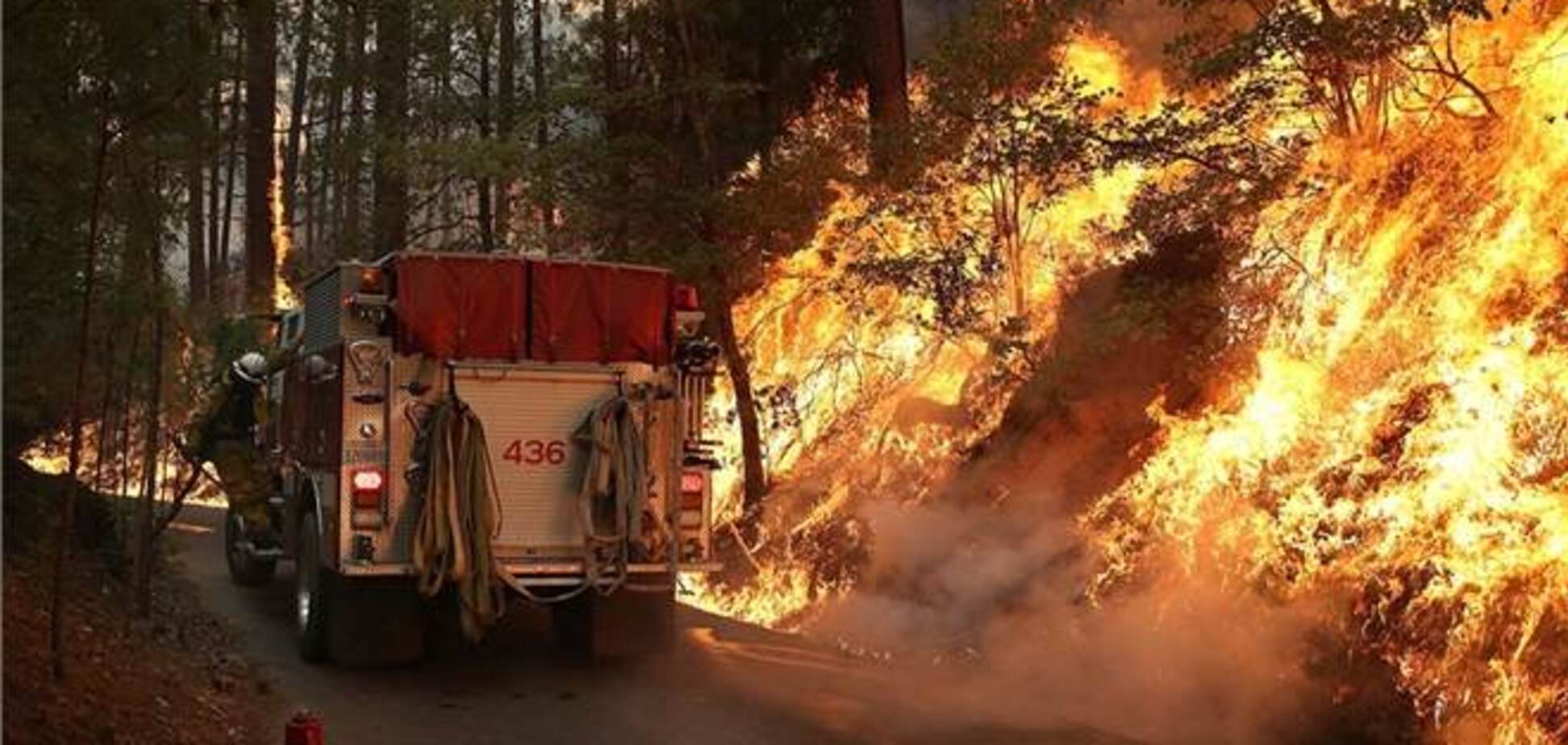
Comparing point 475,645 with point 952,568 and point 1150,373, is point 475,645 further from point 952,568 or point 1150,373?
point 1150,373

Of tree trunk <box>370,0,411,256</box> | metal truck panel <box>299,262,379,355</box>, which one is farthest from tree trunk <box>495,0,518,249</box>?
metal truck panel <box>299,262,379,355</box>

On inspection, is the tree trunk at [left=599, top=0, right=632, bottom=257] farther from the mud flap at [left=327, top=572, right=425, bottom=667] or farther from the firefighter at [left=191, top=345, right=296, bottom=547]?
the mud flap at [left=327, top=572, right=425, bottom=667]

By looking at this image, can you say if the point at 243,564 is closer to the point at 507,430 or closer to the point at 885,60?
the point at 507,430

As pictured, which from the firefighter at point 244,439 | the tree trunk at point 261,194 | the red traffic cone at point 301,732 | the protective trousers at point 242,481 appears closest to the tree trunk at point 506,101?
the tree trunk at point 261,194

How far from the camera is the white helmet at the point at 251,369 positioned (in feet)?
41.2

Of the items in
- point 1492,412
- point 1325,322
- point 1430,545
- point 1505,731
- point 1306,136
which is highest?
point 1306,136

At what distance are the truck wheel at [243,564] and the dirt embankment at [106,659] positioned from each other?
85cm

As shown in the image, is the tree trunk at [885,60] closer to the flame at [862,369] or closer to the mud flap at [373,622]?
the flame at [862,369]

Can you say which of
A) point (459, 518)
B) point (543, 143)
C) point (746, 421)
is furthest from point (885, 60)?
point (459, 518)

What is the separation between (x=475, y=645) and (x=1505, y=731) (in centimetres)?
733

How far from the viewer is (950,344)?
1647cm

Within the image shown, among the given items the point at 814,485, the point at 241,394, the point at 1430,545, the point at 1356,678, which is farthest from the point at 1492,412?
the point at 241,394

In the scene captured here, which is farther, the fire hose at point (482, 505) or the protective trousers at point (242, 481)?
the protective trousers at point (242, 481)

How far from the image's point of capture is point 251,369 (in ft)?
41.5
